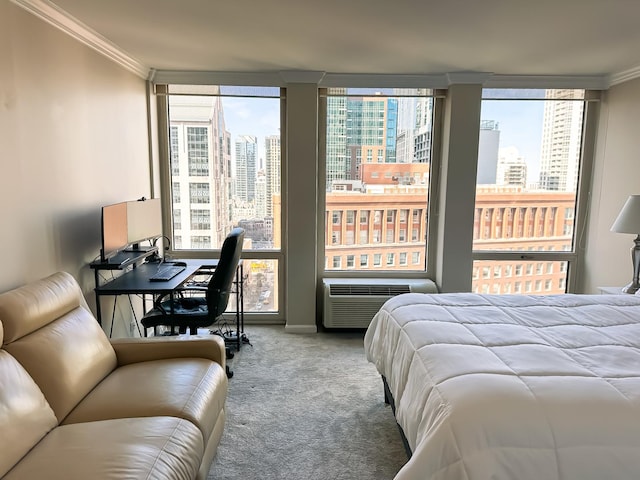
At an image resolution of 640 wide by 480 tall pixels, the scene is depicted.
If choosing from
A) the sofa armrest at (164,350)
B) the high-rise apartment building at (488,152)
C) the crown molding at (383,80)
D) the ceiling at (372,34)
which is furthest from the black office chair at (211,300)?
the high-rise apartment building at (488,152)

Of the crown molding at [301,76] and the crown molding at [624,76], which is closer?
the crown molding at [624,76]

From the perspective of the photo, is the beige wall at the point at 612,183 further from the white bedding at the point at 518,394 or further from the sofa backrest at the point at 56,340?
the sofa backrest at the point at 56,340

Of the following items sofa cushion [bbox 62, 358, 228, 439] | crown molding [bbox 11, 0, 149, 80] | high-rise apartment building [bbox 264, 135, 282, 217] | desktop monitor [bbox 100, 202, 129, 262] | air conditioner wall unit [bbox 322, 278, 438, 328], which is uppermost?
crown molding [bbox 11, 0, 149, 80]

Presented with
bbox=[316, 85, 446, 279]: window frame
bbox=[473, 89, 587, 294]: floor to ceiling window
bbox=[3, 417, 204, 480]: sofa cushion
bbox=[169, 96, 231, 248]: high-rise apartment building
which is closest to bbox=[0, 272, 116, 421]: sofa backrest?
bbox=[3, 417, 204, 480]: sofa cushion

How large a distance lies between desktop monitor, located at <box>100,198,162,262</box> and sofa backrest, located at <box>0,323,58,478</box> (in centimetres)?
118

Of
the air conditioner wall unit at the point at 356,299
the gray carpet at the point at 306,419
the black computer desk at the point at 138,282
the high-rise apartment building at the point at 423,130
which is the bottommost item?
the gray carpet at the point at 306,419

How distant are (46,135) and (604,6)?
3185 mm

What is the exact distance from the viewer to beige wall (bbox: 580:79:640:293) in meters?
3.67

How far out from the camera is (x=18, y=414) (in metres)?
1.53

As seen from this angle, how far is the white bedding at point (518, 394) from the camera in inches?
51.8

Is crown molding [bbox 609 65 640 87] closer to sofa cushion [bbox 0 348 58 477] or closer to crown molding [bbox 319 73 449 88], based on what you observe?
crown molding [bbox 319 73 449 88]

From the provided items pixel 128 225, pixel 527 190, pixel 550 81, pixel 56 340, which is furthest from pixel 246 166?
pixel 550 81

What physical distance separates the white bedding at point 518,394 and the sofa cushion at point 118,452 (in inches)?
32.0

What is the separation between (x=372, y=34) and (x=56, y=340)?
8.29ft
